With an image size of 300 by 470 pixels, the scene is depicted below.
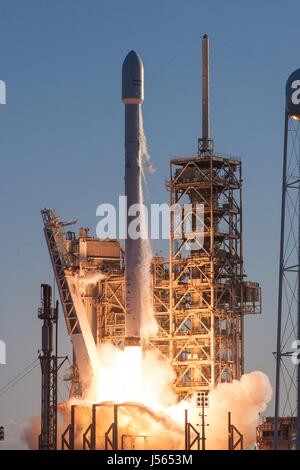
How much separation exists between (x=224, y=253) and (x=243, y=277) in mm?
2906

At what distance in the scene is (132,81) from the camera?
6737 inches

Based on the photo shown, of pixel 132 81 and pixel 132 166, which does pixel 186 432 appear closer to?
pixel 132 166

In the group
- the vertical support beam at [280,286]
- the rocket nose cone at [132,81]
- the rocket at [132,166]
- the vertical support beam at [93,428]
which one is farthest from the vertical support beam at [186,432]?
the rocket nose cone at [132,81]

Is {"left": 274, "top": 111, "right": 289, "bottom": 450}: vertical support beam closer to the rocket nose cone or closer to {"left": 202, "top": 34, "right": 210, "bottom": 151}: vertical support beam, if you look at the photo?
the rocket nose cone

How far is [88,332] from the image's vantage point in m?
176

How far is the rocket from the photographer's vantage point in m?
170

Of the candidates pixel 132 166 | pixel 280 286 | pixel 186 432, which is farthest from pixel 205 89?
pixel 280 286

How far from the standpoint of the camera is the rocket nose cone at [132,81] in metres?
171

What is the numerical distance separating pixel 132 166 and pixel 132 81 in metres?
6.16

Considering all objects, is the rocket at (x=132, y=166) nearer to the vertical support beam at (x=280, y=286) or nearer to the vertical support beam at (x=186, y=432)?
the vertical support beam at (x=186, y=432)
